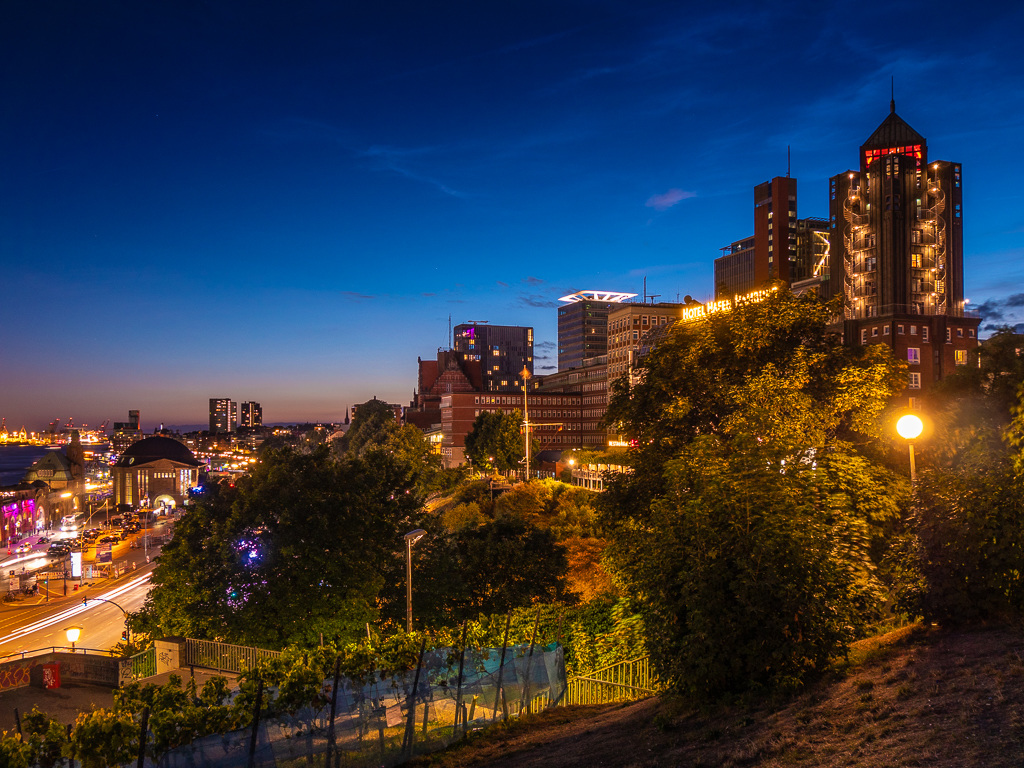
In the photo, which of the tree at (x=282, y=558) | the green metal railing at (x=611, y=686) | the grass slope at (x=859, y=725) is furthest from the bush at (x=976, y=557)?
the tree at (x=282, y=558)

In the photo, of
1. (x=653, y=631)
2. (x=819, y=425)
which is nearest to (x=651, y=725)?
(x=653, y=631)

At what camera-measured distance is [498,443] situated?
4301 inches

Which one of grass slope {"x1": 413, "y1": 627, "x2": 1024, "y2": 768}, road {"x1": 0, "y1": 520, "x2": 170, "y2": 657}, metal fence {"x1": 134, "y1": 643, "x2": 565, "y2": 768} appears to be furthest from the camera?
road {"x1": 0, "y1": 520, "x2": 170, "y2": 657}

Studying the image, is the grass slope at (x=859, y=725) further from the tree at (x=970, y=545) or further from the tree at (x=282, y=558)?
the tree at (x=282, y=558)

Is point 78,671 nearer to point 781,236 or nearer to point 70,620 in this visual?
point 70,620

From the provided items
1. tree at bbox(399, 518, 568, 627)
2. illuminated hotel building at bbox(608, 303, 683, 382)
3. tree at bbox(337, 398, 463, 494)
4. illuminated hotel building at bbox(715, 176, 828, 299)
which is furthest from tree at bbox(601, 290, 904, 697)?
illuminated hotel building at bbox(715, 176, 828, 299)

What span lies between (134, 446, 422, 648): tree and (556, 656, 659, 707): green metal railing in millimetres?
12074

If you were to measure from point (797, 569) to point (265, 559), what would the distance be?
22.8m

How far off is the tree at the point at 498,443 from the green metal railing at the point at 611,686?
3470 inches

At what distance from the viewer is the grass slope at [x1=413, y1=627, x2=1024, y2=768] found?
9.59 meters

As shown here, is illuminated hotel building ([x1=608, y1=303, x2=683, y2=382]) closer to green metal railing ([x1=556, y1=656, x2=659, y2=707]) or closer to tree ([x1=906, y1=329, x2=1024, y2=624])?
green metal railing ([x1=556, y1=656, x2=659, y2=707])

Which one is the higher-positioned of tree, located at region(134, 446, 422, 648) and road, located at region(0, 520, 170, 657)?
tree, located at region(134, 446, 422, 648)

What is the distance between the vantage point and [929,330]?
9919 cm

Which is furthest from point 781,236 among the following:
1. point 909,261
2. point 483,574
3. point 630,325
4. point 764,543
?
point 764,543
